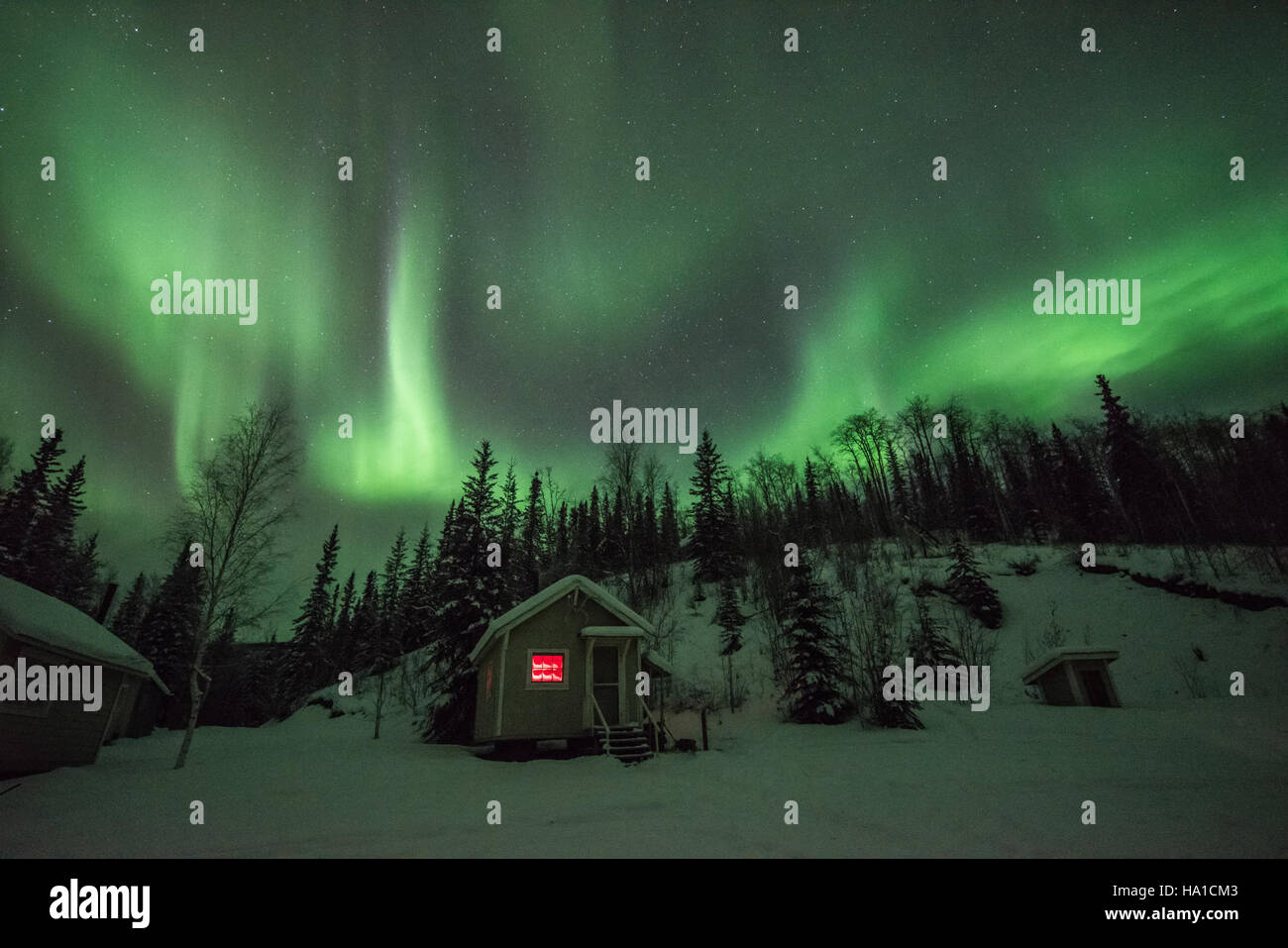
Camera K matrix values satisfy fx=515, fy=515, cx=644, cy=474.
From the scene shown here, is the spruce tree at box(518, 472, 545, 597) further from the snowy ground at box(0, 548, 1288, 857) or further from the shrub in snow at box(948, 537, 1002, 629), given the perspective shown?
the shrub in snow at box(948, 537, 1002, 629)

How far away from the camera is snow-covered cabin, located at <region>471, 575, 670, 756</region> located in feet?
53.5

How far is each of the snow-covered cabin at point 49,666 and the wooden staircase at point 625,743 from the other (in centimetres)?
1456

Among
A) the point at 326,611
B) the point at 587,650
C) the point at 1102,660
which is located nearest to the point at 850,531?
the point at 1102,660

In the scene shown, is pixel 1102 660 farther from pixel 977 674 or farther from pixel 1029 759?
pixel 1029 759

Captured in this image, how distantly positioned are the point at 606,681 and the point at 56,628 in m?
15.3

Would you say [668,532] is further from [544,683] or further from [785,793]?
[785,793]

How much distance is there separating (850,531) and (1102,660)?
906 inches

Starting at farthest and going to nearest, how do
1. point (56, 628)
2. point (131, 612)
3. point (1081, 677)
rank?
point (131, 612) < point (1081, 677) < point (56, 628)

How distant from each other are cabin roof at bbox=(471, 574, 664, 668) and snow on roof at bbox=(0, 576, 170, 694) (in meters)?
10.5

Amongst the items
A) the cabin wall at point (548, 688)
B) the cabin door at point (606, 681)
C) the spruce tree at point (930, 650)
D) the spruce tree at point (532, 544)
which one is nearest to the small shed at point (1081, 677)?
the spruce tree at point (930, 650)

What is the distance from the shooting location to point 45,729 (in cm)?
1353

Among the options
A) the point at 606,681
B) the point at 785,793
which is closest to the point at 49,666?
the point at 606,681

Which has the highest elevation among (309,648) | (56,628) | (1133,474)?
(1133,474)

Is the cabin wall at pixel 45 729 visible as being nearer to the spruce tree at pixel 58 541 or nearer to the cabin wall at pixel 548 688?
the cabin wall at pixel 548 688
